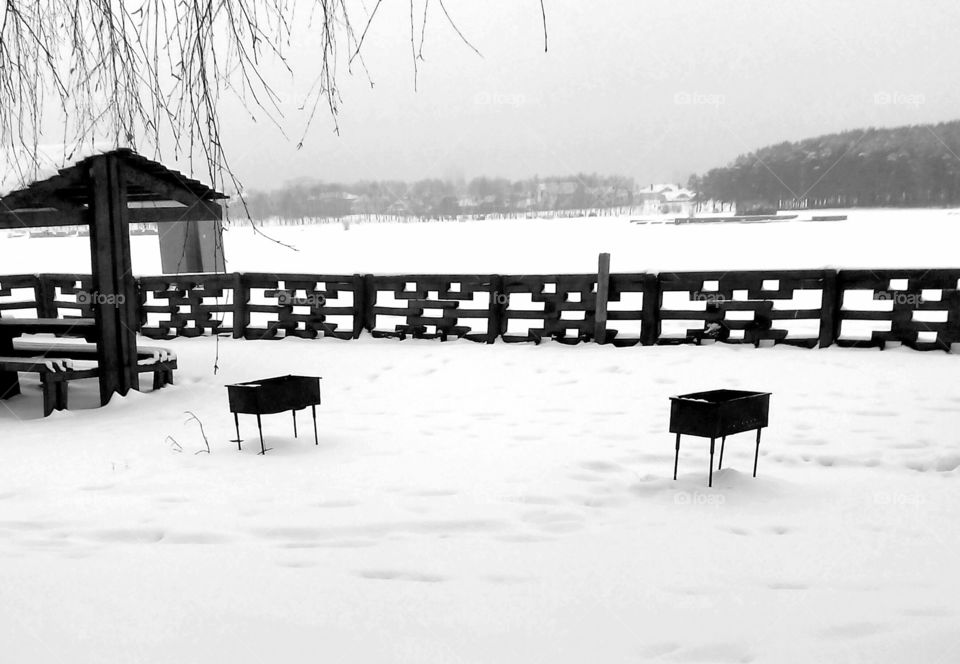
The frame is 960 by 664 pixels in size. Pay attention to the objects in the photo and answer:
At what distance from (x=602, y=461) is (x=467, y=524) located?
5.14ft

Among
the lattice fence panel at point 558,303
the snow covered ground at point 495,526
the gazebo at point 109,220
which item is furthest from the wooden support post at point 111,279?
the lattice fence panel at point 558,303

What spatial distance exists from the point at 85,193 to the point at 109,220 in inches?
32.1

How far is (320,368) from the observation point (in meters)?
9.24

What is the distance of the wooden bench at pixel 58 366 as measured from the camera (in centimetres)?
722

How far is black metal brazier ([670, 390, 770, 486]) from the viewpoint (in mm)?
4414

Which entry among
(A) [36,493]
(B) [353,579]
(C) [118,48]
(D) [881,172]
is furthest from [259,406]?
(D) [881,172]

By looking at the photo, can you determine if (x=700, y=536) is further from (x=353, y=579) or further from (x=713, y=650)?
(x=353, y=579)

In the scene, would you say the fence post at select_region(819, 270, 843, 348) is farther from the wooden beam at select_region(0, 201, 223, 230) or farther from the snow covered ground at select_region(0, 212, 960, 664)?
the wooden beam at select_region(0, 201, 223, 230)

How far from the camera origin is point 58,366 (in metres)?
7.32

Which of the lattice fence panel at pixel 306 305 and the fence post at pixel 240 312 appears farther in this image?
the fence post at pixel 240 312
